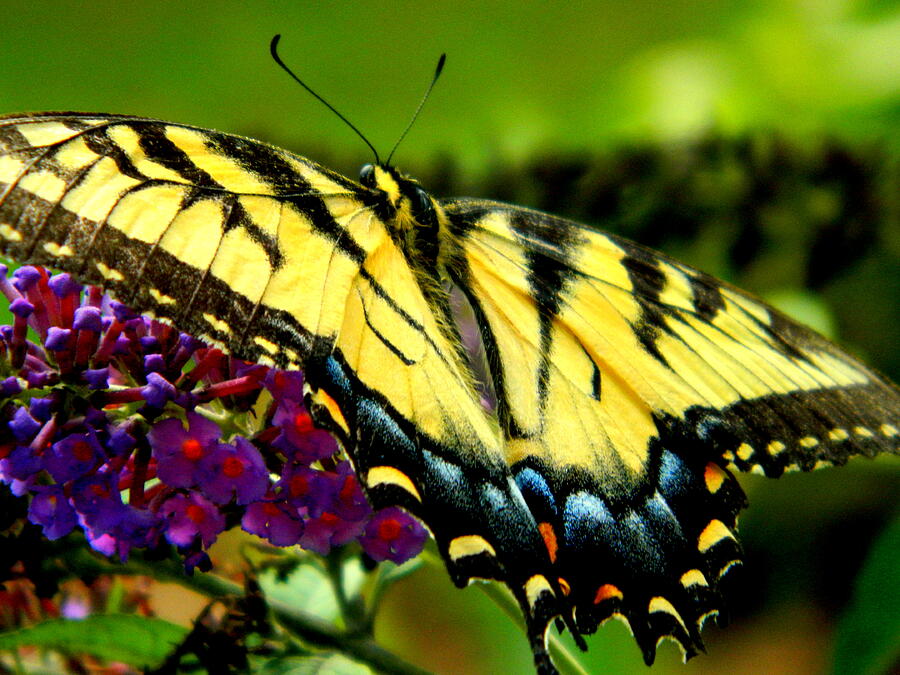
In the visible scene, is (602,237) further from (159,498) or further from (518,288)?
(159,498)

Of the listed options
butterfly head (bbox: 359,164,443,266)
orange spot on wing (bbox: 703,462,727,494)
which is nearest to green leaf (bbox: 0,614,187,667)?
butterfly head (bbox: 359,164,443,266)

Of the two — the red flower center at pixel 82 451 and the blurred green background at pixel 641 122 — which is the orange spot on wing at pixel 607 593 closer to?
the red flower center at pixel 82 451

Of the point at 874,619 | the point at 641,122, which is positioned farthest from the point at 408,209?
the point at 641,122

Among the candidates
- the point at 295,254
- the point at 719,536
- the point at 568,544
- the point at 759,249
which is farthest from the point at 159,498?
the point at 759,249

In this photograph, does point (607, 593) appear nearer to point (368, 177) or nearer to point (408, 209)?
point (408, 209)

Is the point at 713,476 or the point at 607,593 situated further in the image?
the point at 713,476

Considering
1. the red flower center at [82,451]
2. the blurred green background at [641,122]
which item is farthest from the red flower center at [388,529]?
the blurred green background at [641,122]
